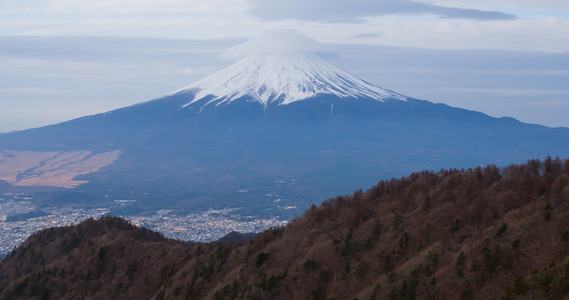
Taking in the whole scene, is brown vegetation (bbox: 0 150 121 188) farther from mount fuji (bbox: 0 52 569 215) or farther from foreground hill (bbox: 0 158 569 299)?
foreground hill (bbox: 0 158 569 299)

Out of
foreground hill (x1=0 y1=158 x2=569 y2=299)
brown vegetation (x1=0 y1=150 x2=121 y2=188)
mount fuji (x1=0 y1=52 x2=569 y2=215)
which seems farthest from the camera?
brown vegetation (x1=0 y1=150 x2=121 y2=188)

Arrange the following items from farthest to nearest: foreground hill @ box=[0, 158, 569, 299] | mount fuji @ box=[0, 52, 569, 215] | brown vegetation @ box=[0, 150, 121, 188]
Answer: brown vegetation @ box=[0, 150, 121, 188], mount fuji @ box=[0, 52, 569, 215], foreground hill @ box=[0, 158, 569, 299]

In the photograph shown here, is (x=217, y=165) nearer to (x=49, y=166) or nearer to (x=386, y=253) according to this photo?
(x=49, y=166)

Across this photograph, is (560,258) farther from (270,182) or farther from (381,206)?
(270,182)

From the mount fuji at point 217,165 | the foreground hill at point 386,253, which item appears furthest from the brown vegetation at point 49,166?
the foreground hill at point 386,253

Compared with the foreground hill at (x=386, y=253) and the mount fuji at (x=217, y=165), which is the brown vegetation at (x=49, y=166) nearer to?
the mount fuji at (x=217, y=165)

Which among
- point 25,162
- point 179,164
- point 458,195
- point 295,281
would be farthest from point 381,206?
point 25,162

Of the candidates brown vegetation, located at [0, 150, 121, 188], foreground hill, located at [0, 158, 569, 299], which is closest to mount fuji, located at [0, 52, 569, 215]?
brown vegetation, located at [0, 150, 121, 188]

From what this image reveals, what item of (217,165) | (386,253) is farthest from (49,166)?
(386,253)
